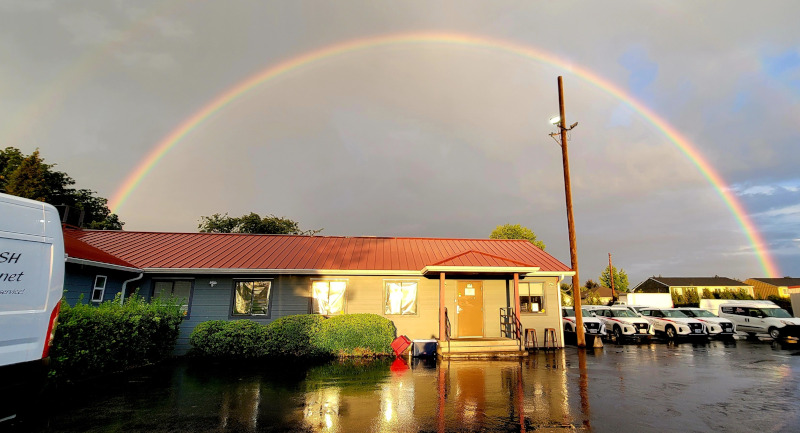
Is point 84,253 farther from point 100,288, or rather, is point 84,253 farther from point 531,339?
point 531,339

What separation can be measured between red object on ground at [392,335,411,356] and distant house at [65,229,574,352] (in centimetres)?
120

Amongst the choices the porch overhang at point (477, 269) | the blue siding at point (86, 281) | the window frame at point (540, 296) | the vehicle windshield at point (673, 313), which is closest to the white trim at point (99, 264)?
the blue siding at point (86, 281)

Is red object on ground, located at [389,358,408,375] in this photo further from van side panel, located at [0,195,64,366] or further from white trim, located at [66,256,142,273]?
white trim, located at [66,256,142,273]

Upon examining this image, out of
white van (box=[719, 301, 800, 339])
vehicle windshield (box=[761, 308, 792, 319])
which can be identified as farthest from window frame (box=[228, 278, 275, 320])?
vehicle windshield (box=[761, 308, 792, 319])

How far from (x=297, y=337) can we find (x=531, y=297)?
9.56 m

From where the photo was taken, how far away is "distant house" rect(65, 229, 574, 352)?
1408cm

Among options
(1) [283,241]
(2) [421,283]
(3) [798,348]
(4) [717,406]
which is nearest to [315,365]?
(2) [421,283]

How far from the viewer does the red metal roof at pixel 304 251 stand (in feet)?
48.2

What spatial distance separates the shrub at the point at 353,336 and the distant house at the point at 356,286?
4.27ft

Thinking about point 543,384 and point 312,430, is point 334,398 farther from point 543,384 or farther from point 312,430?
point 543,384

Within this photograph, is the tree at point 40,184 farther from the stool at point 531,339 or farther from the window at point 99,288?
the stool at point 531,339

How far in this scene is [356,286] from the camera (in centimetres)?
1485

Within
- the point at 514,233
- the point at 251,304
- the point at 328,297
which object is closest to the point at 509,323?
the point at 328,297

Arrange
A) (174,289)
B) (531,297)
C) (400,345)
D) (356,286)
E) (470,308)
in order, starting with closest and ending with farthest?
(400,345) → (174,289) → (356,286) → (470,308) → (531,297)
